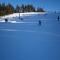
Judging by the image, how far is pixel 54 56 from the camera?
1.75 meters

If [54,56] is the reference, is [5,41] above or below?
above

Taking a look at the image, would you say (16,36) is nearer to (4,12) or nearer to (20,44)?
(20,44)

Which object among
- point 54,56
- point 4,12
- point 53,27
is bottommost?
point 54,56

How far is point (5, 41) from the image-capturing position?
183 centimetres

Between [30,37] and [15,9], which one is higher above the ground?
[15,9]

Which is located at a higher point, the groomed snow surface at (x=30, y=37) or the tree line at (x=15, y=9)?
the tree line at (x=15, y=9)

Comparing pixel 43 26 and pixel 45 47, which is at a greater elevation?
pixel 43 26

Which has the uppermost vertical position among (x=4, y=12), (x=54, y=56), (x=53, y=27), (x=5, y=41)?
(x=4, y=12)

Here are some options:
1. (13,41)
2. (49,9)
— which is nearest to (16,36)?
(13,41)

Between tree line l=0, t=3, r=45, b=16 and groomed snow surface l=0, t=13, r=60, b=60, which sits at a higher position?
tree line l=0, t=3, r=45, b=16

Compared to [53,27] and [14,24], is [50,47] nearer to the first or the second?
[53,27]

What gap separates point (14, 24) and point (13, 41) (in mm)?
157

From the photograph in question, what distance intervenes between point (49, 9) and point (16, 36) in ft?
1.26

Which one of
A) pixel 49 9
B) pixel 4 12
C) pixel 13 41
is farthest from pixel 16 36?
pixel 49 9
